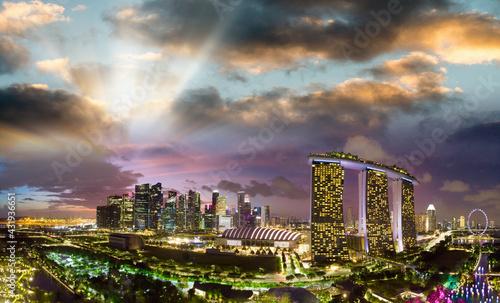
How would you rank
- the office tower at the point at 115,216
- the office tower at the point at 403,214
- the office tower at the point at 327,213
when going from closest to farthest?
the office tower at the point at 327,213, the office tower at the point at 403,214, the office tower at the point at 115,216

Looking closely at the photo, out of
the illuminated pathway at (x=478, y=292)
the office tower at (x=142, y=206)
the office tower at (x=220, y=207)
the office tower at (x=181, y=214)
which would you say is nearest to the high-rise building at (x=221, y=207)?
the office tower at (x=220, y=207)

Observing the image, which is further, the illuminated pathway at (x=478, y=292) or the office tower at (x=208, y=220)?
the office tower at (x=208, y=220)

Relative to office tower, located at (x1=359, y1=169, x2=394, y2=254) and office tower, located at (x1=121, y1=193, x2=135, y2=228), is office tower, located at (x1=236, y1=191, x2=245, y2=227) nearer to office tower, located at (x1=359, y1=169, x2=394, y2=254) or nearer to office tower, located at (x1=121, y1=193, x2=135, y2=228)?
office tower, located at (x1=121, y1=193, x2=135, y2=228)

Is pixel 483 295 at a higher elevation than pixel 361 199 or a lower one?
lower

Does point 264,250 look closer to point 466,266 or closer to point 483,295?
point 466,266

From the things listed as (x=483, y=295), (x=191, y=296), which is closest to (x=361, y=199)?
(x=483, y=295)

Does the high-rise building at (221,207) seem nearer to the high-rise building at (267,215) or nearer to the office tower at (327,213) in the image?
the high-rise building at (267,215)
